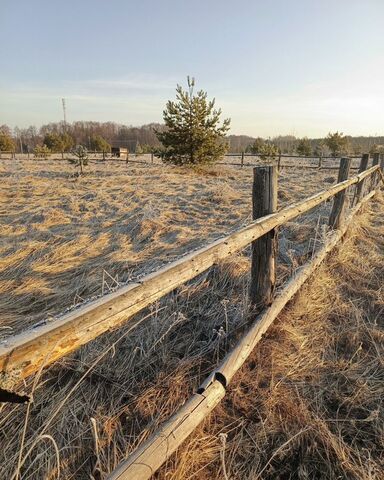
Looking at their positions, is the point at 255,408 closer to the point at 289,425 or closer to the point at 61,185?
the point at 289,425

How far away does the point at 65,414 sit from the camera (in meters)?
1.85

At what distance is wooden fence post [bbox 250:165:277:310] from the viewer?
7.61 ft

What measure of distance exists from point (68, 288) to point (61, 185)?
26.8 ft

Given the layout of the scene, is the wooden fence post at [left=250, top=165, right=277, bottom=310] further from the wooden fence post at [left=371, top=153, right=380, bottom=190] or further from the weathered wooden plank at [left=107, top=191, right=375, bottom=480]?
the wooden fence post at [left=371, top=153, right=380, bottom=190]

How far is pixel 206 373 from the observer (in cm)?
206

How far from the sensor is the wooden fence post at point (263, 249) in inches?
91.3

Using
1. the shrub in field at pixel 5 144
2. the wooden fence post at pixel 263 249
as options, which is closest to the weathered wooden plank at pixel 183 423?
the wooden fence post at pixel 263 249

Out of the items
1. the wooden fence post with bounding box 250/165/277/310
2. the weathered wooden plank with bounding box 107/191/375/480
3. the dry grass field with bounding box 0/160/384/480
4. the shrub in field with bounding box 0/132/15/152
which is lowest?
the dry grass field with bounding box 0/160/384/480

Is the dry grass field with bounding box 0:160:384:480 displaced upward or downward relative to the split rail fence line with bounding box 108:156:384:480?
downward

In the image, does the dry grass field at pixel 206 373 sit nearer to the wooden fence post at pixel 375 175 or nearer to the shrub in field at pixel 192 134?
the wooden fence post at pixel 375 175

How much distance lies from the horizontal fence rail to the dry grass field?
12.1 inches

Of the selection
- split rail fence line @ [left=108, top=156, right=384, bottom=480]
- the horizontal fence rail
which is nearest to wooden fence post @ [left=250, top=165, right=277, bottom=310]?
split rail fence line @ [left=108, top=156, right=384, bottom=480]

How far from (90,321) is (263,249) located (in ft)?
5.48

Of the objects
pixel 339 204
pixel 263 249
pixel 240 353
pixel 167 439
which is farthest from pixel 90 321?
pixel 339 204
